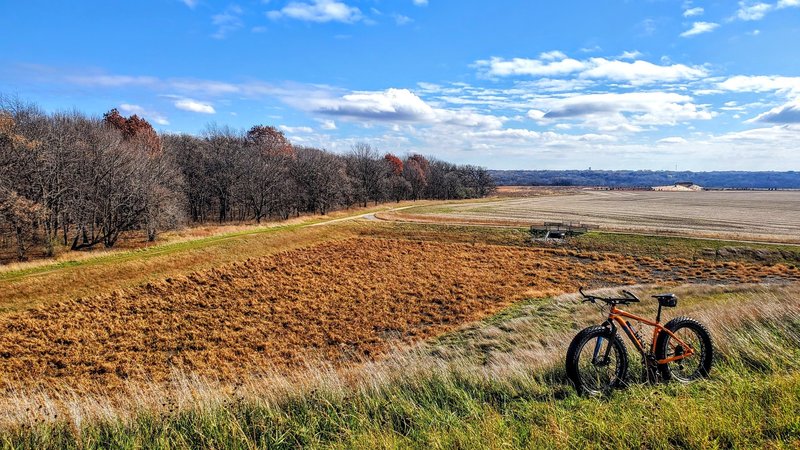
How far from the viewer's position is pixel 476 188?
140125 millimetres

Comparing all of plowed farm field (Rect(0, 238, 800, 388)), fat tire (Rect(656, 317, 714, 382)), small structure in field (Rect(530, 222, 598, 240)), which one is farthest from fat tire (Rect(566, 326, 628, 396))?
small structure in field (Rect(530, 222, 598, 240))

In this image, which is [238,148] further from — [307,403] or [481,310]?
[307,403]

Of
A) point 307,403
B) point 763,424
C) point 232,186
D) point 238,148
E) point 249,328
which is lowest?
point 249,328

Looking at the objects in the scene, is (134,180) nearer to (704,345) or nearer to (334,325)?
(334,325)

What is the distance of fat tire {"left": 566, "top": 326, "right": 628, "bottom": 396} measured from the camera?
645 cm

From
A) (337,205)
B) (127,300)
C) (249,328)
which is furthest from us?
(337,205)

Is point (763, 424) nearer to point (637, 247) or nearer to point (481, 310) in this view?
point (481, 310)

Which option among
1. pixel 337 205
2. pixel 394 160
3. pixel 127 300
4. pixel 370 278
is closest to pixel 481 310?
pixel 370 278

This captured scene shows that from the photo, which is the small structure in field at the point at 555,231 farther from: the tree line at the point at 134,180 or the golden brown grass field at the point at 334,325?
the tree line at the point at 134,180

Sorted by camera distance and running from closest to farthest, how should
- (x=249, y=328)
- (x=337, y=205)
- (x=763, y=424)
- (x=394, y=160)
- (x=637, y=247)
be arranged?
Answer: (x=763, y=424)
(x=249, y=328)
(x=637, y=247)
(x=337, y=205)
(x=394, y=160)

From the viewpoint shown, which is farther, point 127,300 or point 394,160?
point 394,160

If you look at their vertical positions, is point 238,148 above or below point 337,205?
above

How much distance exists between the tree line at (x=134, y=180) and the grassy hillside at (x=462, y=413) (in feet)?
108

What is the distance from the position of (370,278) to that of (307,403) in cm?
2416
